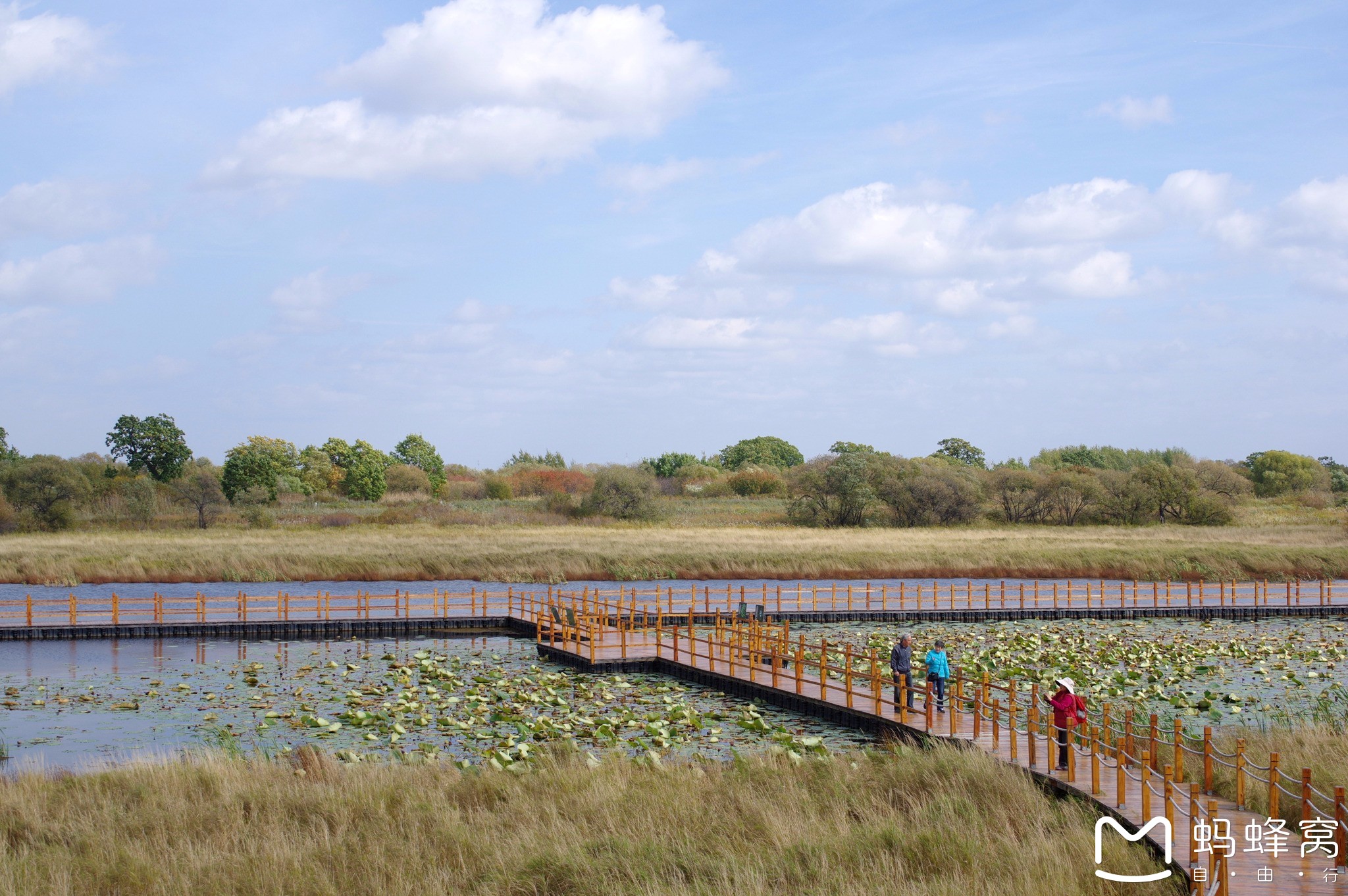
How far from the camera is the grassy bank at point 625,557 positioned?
46.6 meters

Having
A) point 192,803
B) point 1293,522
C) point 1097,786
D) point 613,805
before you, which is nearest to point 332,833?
point 192,803

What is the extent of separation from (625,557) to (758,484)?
6519 cm

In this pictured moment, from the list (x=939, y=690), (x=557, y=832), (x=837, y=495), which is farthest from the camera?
(x=837, y=495)

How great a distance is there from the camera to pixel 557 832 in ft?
40.4

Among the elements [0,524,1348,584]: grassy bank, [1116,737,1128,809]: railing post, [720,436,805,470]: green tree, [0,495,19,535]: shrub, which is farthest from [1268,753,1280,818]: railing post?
[720,436,805,470]: green tree

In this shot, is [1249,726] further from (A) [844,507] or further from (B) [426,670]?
(A) [844,507]

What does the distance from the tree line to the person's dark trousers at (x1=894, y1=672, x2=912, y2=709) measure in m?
61.6

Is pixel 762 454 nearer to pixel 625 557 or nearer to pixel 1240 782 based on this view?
pixel 625 557

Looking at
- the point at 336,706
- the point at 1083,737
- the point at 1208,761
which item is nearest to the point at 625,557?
the point at 336,706

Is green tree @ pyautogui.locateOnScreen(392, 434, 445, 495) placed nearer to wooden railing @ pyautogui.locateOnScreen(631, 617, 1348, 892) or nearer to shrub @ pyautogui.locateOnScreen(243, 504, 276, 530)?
shrub @ pyautogui.locateOnScreen(243, 504, 276, 530)

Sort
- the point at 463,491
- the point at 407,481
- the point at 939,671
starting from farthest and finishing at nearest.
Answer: the point at 463,491
the point at 407,481
the point at 939,671

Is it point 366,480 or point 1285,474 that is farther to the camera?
point 1285,474

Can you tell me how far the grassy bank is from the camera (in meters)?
46.6

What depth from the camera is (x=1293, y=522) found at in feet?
258
